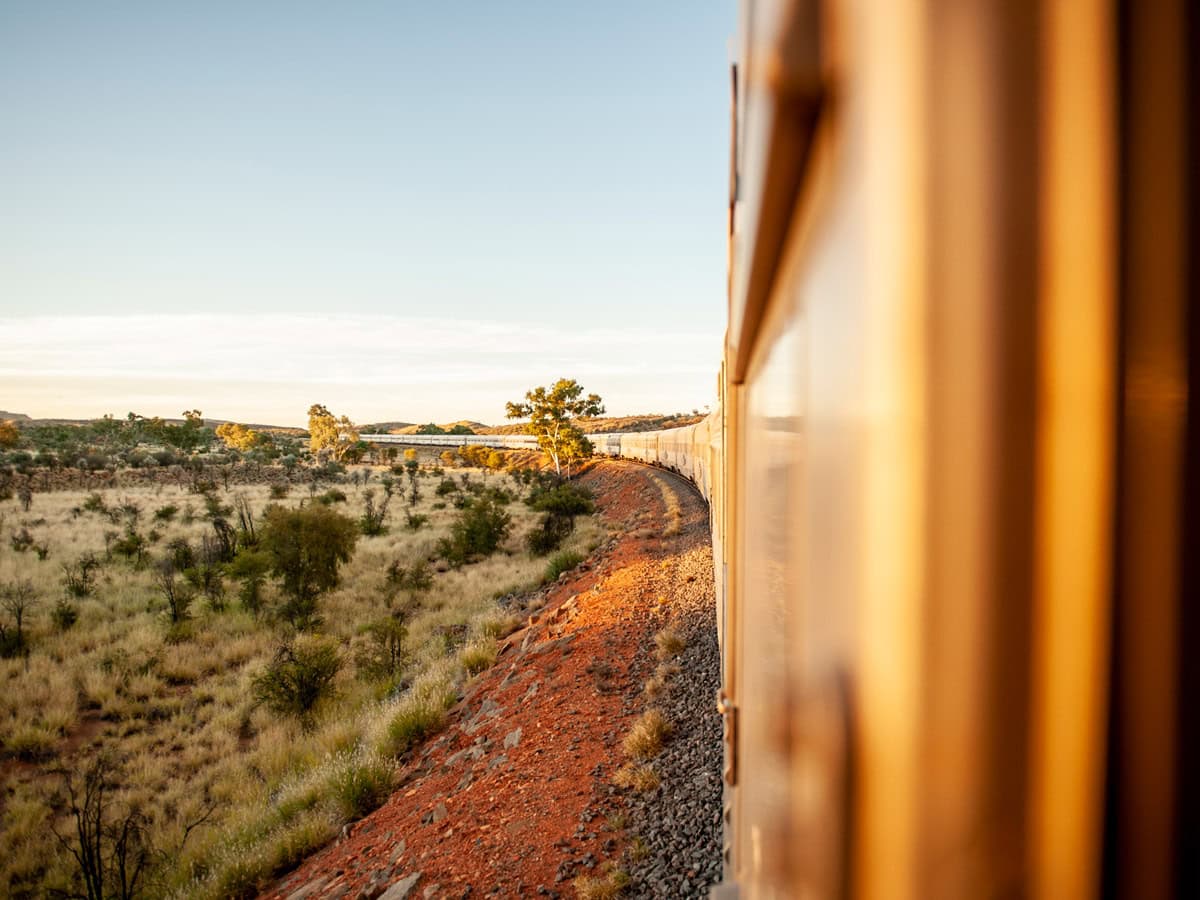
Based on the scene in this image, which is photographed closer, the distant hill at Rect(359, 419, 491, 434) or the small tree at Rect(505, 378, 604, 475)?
the small tree at Rect(505, 378, 604, 475)

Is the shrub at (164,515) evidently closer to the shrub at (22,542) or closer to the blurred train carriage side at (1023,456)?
the shrub at (22,542)

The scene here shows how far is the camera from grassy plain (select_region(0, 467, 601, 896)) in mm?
7590

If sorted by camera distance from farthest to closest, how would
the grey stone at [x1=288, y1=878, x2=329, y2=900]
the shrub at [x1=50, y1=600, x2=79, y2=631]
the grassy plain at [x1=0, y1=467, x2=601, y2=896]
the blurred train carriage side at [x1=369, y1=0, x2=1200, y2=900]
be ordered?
the shrub at [x1=50, y1=600, x2=79, y2=631]
the grassy plain at [x1=0, y1=467, x2=601, y2=896]
the grey stone at [x1=288, y1=878, x2=329, y2=900]
the blurred train carriage side at [x1=369, y1=0, x2=1200, y2=900]

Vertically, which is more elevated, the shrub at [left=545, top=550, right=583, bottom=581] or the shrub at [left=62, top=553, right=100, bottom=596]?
the shrub at [left=545, top=550, right=583, bottom=581]

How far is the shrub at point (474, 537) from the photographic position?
21500 mm

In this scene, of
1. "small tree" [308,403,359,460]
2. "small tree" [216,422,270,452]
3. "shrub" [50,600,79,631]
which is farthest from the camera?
"small tree" [216,422,270,452]

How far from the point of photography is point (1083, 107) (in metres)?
0.42

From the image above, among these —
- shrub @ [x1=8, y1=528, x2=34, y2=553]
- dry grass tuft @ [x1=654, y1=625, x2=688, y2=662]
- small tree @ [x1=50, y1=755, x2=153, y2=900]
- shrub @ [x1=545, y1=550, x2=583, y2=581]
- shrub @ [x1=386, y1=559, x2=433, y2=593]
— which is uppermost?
dry grass tuft @ [x1=654, y1=625, x2=688, y2=662]

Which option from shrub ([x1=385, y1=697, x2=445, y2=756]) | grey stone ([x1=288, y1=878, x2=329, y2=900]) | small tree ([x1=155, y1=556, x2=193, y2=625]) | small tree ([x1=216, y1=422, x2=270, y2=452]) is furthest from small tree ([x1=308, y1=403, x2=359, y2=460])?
grey stone ([x1=288, y1=878, x2=329, y2=900])

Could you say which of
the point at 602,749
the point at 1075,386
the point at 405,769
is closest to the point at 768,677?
the point at 1075,386

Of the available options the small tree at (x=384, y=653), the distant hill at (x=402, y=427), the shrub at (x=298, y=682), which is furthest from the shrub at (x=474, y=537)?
the distant hill at (x=402, y=427)

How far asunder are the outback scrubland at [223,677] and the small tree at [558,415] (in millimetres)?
15025

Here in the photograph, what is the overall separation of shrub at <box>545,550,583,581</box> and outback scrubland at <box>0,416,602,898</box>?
0.09 m

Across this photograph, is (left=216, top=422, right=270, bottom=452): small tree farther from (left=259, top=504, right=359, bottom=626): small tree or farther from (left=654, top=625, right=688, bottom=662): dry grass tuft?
(left=654, top=625, right=688, bottom=662): dry grass tuft
